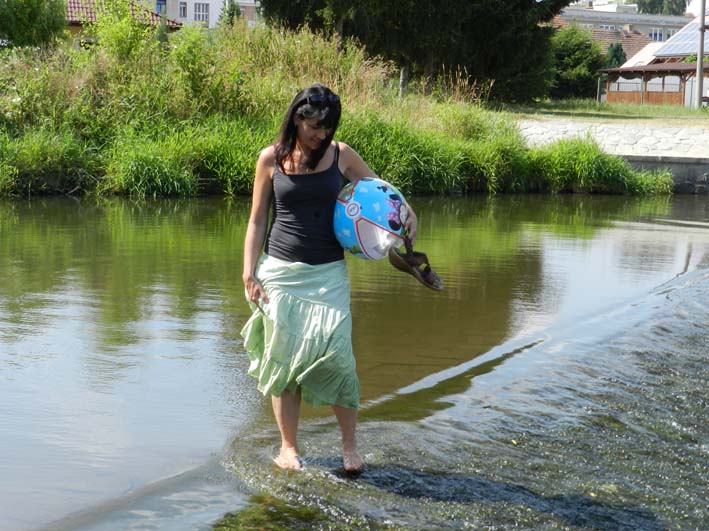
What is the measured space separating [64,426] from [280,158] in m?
1.74

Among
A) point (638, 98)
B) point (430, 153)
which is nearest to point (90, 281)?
point (430, 153)

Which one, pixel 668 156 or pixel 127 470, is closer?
pixel 127 470

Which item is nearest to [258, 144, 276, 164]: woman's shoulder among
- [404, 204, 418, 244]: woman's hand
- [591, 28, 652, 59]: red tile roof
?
[404, 204, 418, 244]: woman's hand

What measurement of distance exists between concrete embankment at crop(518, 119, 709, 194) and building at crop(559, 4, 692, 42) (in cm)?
8738

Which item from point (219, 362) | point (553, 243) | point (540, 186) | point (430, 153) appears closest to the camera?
point (219, 362)

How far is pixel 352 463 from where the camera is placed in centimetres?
448

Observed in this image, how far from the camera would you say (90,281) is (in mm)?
8422

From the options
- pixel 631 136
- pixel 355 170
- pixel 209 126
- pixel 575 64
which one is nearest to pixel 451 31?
pixel 631 136

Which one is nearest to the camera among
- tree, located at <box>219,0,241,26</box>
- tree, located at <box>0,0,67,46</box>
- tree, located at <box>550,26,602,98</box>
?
tree, located at <box>219,0,241,26</box>

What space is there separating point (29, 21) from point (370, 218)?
110 feet

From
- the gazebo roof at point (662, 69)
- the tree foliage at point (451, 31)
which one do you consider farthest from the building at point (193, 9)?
the tree foliage at point (451, 31)

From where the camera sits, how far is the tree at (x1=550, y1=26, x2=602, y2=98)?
52.7 meters

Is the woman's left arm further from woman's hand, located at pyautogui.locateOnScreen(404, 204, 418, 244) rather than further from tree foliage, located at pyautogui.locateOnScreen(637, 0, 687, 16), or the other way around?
tree foliage, located at pyautogui.locateOnScreen(637, 0, 687, 16)

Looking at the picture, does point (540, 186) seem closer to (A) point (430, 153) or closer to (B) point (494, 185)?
(B) point (494, 185)
